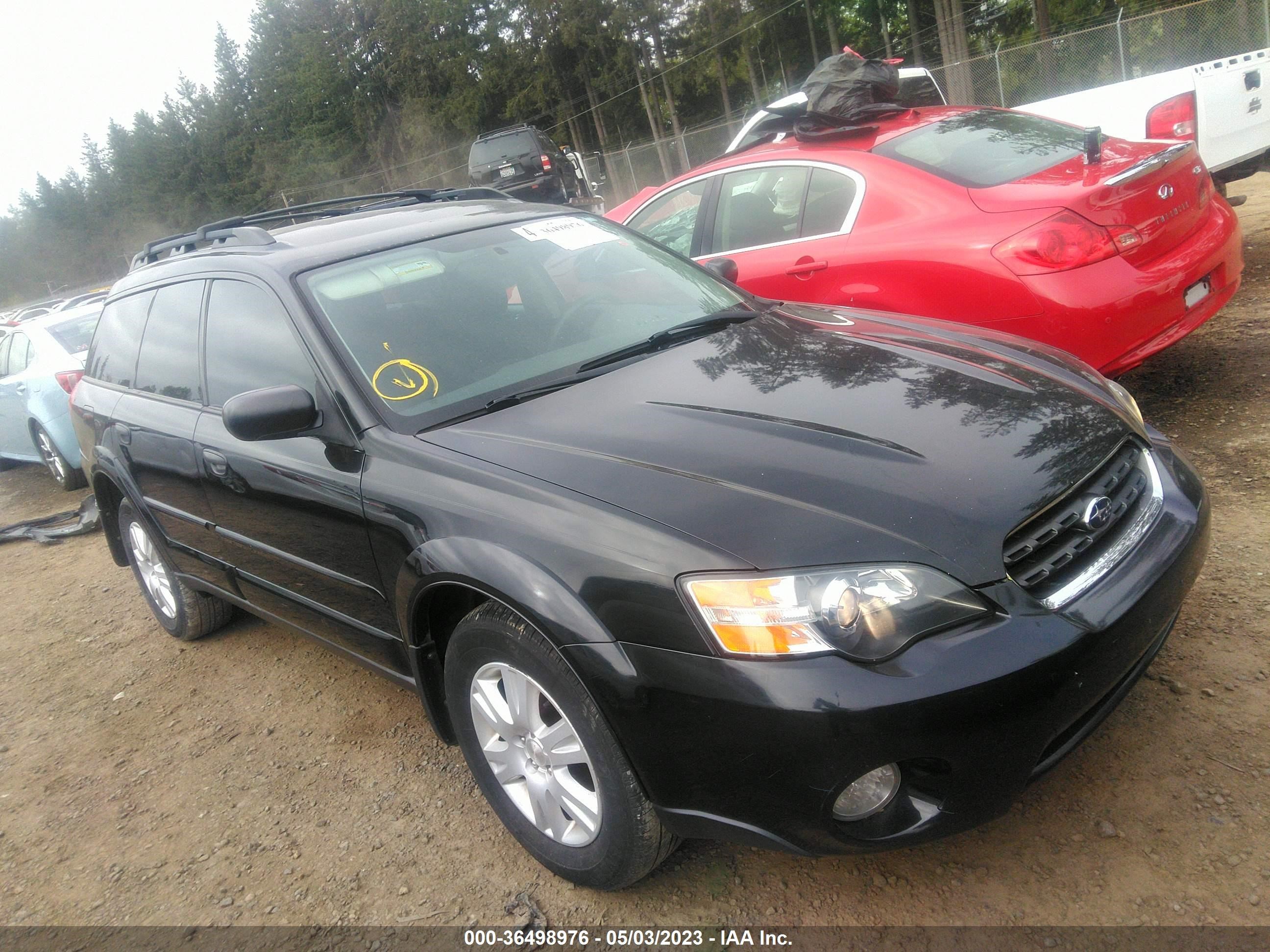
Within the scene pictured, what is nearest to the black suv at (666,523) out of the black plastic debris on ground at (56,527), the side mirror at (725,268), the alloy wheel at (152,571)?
the side mirror at (725,268)

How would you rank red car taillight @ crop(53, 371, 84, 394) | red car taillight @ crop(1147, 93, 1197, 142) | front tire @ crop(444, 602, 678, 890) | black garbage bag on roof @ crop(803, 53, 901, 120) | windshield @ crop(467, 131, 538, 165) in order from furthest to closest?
1. windshield @ crop(467, 131, 538, 165)
2. red car taillight @ crop(53, 371, 84, 394)
3. red car taillight @ crop(1147, 93, 1197, 142)
4. black garbage bag on roof @ crop(803, 53, 901, 120)
5. front tire @ crop(444, 602, 678, 890)

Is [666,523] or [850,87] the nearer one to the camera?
[666,523]

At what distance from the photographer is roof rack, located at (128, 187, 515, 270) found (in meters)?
3.84

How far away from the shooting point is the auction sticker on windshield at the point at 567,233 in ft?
11.1

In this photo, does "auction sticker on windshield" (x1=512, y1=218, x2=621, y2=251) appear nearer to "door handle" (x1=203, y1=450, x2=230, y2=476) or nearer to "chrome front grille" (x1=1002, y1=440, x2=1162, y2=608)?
"door handle" (x1=203, y1=450, x2=230, y2=476)

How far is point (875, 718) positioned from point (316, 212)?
341 cm

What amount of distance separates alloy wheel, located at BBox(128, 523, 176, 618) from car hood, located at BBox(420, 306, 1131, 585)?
2.52 m

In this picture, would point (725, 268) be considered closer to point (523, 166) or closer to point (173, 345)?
point (173, 345)

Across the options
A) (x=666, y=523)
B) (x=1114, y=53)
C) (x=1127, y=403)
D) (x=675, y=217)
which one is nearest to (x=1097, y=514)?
(x=1127, y=403)

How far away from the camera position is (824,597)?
183 cm

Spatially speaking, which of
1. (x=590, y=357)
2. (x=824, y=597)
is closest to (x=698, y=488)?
(x=824, y=597)

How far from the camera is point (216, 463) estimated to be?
319 cm

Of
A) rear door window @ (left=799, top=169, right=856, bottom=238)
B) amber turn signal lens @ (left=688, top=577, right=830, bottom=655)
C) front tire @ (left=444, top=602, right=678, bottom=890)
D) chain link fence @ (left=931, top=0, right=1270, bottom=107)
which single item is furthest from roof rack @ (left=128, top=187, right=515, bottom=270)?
chain link fence @ (left=931, top=0, right=1270, bottom=107)

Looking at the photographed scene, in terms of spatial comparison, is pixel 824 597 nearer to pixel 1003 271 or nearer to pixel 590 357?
pixel 590 357
